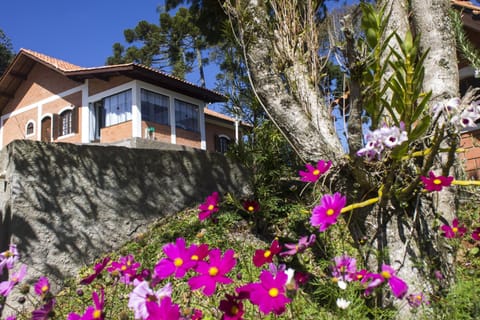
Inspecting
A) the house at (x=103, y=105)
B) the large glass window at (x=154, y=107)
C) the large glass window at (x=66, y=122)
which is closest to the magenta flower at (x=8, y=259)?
the house at (x=103, y=105)

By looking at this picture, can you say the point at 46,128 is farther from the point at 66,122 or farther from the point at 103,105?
the point at 103,105

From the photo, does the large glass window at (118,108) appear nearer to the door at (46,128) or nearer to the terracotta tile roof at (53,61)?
the terracotta tile roof at (53,61)

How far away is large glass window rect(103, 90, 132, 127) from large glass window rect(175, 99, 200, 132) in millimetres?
1947

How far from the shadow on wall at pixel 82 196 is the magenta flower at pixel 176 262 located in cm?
263

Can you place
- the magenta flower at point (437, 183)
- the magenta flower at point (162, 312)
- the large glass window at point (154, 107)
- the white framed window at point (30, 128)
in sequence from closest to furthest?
the magenta flower at point (162, 312)
the magenta flower at point (437, 183)
the large glass window at point (154, 107)
the white framed window at point (30, 128)

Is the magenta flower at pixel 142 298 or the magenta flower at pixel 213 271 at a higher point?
the magenta flower at pixel 213 271

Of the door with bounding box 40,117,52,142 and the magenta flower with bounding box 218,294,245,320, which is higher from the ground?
the door with bounding box 40,117,52,142

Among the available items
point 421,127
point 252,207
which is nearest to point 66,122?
point 252,207

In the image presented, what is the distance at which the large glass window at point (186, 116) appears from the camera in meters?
15.4

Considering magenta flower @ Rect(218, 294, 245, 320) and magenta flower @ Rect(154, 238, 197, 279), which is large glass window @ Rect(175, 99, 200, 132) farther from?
magenta flower @ Rect(218, 294, 245, 320)

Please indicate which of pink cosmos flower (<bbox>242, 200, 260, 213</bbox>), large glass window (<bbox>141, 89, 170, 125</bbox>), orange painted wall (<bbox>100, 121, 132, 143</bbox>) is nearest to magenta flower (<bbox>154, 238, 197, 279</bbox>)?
pink cosmos flower (<bbox>242, 200, 260, 213</bbox>)

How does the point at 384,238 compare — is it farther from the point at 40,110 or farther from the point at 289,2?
the point at 40,110

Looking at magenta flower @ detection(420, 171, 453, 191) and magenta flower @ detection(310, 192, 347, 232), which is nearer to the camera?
magenta flower @ detection(310, 192, 347, 232)

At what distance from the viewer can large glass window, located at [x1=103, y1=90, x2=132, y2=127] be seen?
1413 centimetres
